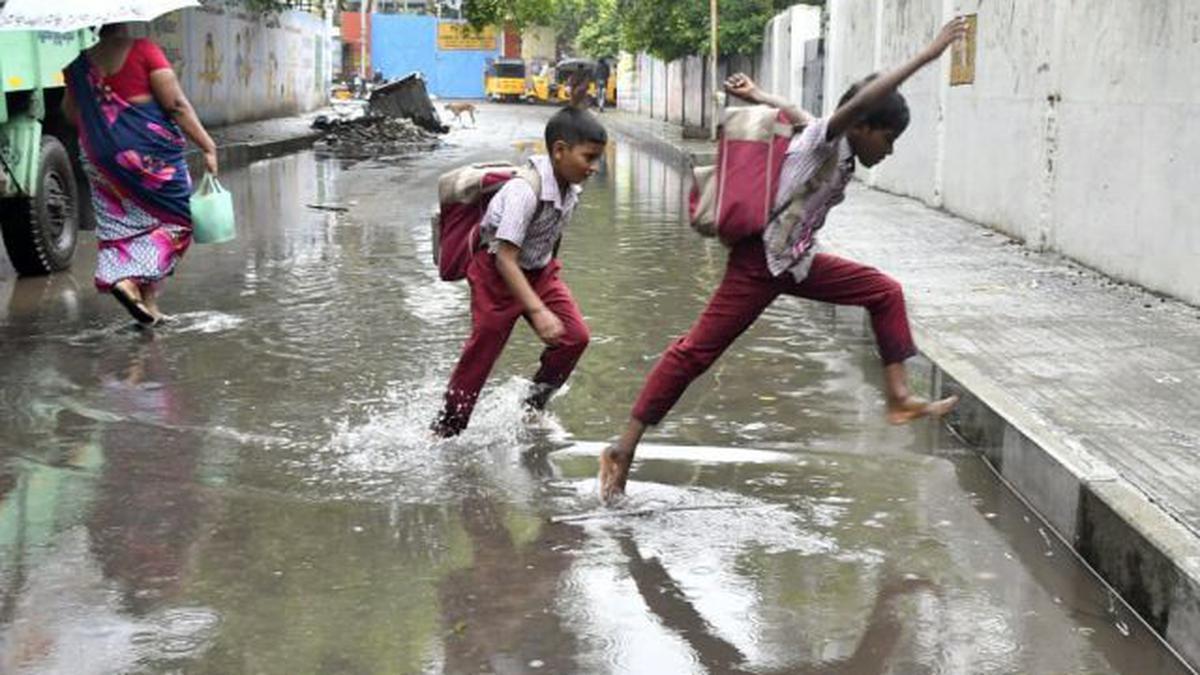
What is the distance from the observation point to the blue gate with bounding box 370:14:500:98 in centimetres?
6944

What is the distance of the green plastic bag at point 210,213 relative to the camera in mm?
7535

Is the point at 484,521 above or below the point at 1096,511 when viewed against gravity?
below

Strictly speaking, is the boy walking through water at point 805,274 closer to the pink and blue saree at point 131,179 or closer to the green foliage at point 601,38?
the pink and blue saree at point 131,179

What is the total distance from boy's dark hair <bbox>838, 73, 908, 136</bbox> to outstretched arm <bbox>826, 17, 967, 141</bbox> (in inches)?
1.6

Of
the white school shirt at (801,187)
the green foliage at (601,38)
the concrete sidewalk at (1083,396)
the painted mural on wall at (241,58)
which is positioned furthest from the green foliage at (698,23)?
the white school shirt at (801,187)

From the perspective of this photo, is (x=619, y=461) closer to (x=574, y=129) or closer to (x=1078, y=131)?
(x=574, y=129)

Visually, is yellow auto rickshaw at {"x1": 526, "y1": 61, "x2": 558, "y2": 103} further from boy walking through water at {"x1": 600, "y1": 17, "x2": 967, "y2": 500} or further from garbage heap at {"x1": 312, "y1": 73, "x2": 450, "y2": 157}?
boy walking through water at {"x1": 600, "y1": 17, "x2": 967, "y2": 500}

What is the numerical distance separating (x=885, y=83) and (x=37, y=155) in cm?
647

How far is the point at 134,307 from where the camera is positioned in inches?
294

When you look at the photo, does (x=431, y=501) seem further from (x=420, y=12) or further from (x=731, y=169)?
(x=420, y=12)

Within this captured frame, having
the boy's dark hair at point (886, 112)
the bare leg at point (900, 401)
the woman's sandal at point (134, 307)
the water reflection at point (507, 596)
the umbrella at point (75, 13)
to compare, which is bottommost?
the water reflection at point (507, 596)

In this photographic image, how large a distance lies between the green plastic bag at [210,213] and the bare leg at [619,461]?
3.66 m

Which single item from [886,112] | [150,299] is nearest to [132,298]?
[150,299]

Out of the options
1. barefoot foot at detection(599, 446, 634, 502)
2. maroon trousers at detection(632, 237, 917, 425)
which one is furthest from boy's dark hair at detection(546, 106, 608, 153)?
barefoot foot at detection(599, 446, 634, 502)
